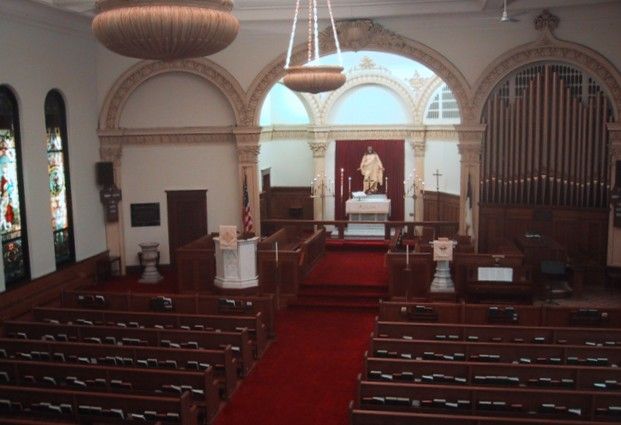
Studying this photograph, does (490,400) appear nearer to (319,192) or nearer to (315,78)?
(315,78)

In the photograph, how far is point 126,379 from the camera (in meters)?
9.09

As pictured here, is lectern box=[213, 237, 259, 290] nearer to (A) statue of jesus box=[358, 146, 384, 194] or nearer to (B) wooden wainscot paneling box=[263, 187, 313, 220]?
(B) wooden wainscot paneling box=[263, 187, 313, 220]

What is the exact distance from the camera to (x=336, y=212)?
2378cm

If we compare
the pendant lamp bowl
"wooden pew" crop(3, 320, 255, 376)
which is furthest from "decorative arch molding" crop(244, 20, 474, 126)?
"wooden pew" crop(3, 320, 255, 376)

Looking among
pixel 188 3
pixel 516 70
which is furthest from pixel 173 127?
pixel 188 3

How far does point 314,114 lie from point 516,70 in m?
8.41

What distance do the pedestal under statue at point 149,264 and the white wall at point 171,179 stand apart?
0.93 metres

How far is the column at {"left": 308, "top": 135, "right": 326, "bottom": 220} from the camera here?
23.5 m

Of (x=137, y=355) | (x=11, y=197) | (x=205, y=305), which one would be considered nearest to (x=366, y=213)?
(x=205, y=305)

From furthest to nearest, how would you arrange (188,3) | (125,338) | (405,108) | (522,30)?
(405,108), (522,30), (125,338), (188,3)

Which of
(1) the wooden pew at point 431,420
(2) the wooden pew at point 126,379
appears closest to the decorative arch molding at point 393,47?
(2) the wooden pew at point 126,379

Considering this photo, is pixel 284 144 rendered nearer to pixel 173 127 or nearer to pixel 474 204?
pixel 173 127

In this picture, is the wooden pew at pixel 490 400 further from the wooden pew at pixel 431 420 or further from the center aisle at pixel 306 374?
the center aisle at pixel 306 374

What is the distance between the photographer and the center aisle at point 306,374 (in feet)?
31.3
